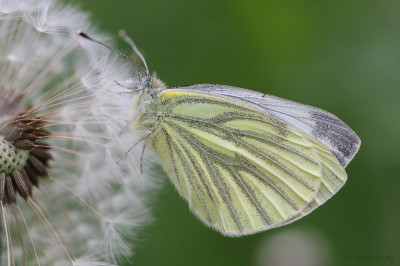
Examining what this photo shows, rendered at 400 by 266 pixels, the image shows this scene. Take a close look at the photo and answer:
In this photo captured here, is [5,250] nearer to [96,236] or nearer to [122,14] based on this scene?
[96,236]

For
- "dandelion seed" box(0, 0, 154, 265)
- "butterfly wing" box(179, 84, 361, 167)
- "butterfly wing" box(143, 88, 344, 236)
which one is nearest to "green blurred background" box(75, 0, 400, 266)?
"dandelion seed" box(0, 0, 154, 265)

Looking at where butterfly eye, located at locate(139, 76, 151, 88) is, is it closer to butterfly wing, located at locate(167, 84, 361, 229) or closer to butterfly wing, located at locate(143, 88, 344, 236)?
butterfly wing, located at locate(143, 88, 344, 236)

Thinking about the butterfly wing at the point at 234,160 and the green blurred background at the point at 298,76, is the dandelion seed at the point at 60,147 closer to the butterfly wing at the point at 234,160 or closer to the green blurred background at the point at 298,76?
the butterfly wing at the point at 234,160

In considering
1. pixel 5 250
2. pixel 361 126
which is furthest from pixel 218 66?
pixel 5 250

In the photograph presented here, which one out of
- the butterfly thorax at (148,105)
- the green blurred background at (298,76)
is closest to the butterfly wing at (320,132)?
the butterfly thorax at (148,105)

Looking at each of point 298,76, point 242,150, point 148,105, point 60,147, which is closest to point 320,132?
point 242,150

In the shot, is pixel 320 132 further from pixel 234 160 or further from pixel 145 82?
pixel 145 82

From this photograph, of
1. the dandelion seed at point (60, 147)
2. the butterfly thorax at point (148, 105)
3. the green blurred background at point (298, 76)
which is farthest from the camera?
the green blurred background at point (298, 76)
